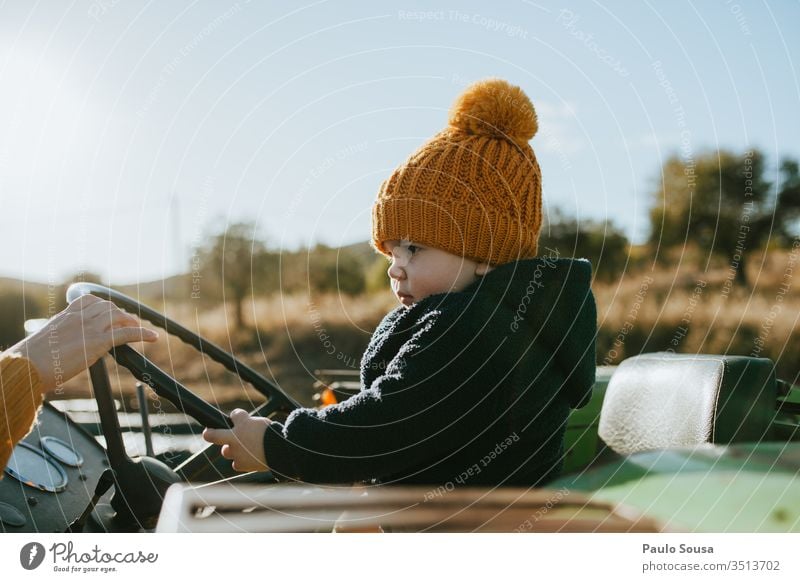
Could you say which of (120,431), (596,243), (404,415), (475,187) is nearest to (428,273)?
(475,187)

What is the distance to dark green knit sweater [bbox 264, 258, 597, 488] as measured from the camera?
1703mm

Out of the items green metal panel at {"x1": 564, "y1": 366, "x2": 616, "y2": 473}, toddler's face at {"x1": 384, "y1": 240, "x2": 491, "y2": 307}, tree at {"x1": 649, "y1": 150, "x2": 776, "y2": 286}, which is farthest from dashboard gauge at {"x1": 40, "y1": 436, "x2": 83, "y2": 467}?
tree at {"x1": 649, "y1": 150, "x2": 776, "y2": 286}

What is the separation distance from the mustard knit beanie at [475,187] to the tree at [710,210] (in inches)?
267

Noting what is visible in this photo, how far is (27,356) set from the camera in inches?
67.7

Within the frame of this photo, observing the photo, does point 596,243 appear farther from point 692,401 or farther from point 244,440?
point 244,440

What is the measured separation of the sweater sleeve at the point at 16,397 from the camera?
170 cm

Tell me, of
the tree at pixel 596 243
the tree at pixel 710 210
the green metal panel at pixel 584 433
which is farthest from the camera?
the tree at pixel 710 210

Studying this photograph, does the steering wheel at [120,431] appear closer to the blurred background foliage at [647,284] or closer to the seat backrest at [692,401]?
the seat backrest at [692,401]

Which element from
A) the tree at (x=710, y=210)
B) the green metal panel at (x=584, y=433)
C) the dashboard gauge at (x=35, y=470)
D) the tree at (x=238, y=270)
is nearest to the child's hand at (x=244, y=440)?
the dashboard gauge at (x=35, y=470)

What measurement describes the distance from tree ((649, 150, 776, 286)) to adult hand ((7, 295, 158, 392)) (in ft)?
24.0

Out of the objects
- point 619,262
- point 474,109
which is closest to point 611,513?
point 474,109

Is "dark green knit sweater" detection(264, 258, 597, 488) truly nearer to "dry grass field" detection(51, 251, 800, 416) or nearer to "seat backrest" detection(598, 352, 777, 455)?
"seat backrest" detection(598, 352, 777, 455)

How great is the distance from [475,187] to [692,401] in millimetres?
867
